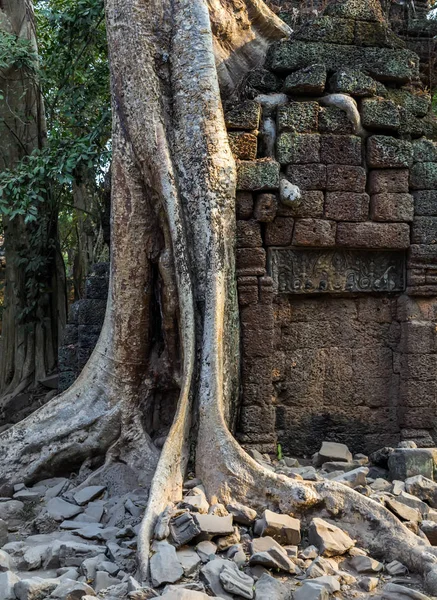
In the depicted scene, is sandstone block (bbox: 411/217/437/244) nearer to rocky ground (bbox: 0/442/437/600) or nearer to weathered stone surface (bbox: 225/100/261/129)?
weathered stone surface (bbox: 225/100/261/129)

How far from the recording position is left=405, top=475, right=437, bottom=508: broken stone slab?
12.6 feet

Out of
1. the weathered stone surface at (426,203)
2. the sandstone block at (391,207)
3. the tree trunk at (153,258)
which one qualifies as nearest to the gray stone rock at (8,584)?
the tree trunk at (153,258)

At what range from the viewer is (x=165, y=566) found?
9.69 ft

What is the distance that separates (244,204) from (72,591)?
2.69 metres

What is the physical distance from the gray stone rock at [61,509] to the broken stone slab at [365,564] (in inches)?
60.1

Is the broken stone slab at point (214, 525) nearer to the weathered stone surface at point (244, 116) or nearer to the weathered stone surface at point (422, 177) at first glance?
the weathered stone surface at point (244, 116)

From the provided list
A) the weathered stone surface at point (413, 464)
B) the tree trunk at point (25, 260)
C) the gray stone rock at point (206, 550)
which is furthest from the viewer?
the tree trunk at point (25, 260)

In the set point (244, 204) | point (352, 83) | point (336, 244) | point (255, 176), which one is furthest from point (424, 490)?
point (352, 83)

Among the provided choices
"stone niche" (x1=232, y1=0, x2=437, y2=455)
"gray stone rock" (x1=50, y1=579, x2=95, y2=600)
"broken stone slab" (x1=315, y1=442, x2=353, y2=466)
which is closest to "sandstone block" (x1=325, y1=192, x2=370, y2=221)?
"stone niche" (x1=232, y1=0, x2=437, y2=455)

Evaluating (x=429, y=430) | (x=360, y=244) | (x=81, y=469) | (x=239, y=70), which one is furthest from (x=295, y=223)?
(x=81, y=469)

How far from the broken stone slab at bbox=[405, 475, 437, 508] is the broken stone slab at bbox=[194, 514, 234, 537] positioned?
44.7 inches

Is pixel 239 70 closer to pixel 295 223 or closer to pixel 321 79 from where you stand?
pixel 321 79

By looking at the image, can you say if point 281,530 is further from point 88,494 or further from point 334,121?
point 334,121

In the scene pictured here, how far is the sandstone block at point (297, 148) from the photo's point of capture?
15.7 feet
